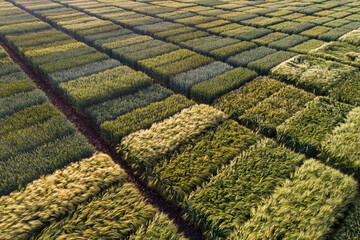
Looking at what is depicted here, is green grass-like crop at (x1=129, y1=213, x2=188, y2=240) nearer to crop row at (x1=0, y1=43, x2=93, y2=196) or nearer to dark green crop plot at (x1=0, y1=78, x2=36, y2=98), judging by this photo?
crop row at (x1=0, y1=43, x2=93, y2=196)

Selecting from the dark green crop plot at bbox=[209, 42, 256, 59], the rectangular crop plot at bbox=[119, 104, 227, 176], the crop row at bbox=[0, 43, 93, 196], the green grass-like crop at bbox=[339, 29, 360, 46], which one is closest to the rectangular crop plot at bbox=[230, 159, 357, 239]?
the rectangular crop plot at bbox=[119, 104, 227, 176]

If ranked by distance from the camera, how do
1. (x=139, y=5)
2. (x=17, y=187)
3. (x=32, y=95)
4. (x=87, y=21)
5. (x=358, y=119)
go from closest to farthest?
(x=17, y=187) < (x=358, y=119) < (x=32, y=95) < (x=87, y=21) < (x=139, y=5)

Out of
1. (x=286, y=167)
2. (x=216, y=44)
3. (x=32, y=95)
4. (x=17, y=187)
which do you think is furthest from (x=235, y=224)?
(x=216, y=44)

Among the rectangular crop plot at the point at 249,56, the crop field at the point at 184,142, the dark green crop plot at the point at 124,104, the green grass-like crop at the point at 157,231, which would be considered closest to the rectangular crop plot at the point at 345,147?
the crop field at the point at 184,142

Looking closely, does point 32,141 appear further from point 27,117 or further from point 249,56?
point 249,56

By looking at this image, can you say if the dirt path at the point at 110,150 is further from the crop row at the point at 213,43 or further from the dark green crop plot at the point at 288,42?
the dark green crop plot at the point at 288,42

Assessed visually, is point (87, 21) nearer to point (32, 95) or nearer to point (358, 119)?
point (32, 95)

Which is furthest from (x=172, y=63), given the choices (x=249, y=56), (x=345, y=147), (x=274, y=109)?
(x=345, y=147)
